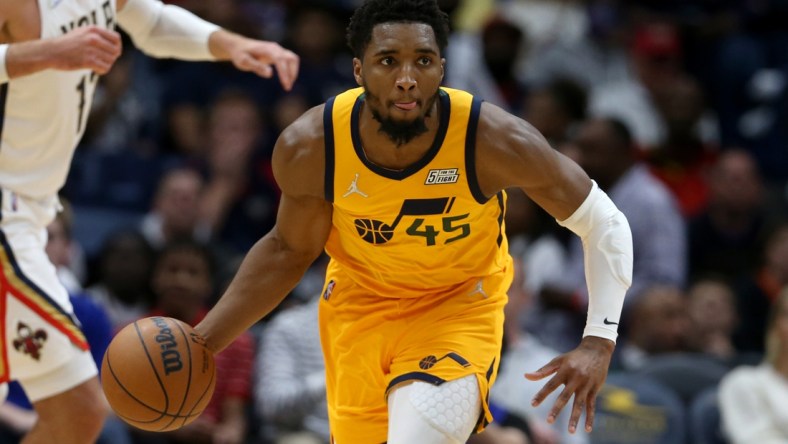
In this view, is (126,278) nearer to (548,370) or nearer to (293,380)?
(293,380)

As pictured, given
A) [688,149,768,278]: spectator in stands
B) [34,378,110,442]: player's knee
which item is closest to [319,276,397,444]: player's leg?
[34,378,110,442]: player's knee

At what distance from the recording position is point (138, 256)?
8.95m

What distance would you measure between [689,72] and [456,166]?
7548 millimetres

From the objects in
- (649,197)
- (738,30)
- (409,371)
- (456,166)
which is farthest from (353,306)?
(738,30)

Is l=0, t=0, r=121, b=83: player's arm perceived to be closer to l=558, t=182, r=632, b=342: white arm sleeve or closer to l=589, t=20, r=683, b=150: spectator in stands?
l=558, t=182, r=632, b=342: white arm sleeve

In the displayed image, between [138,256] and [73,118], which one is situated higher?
[73,118]

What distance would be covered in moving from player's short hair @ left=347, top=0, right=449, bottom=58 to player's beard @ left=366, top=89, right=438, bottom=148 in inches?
8.3

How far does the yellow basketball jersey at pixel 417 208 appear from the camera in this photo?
493cm

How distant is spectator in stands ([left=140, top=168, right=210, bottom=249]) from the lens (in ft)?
31.3

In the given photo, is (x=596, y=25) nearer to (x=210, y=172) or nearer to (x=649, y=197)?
(x=649, y=197)

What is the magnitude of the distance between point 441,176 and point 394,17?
2.05 ft

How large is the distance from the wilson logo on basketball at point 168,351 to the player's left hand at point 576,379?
1.38m

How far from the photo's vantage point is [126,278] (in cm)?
894

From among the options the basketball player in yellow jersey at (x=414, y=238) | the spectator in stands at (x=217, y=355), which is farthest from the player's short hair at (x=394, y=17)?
the spectator in stands at (x=217, y=355)
